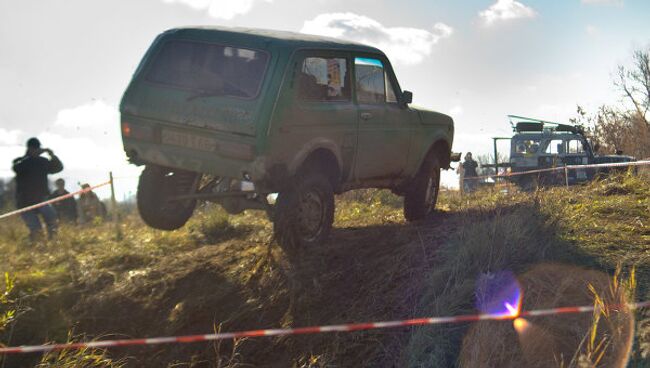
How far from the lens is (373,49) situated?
7.51 m

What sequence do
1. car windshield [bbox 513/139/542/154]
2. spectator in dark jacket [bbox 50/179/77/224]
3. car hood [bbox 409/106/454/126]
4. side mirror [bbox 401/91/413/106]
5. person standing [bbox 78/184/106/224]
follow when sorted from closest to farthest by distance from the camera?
side mirror [bbox 401/91/413/106] < car hood [bbox 409/106/454/126] < spectator in dark jacket [bbox 50/179/77/224] < person standing [bbox 78/184/106/224] < car windshield [bbox 513/139/542/154]

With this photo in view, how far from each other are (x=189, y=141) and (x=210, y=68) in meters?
0.69

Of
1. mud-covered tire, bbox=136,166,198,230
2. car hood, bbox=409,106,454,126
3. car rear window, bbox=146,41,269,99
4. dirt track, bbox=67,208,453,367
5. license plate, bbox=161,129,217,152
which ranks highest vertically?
car rear window, bbox=146,41,269,99

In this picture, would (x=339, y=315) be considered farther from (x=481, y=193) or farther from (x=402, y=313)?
(x=481, y=193)

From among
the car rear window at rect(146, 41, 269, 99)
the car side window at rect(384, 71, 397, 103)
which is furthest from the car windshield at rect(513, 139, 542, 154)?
the car rear window at rect(146, 41, 269, 99)

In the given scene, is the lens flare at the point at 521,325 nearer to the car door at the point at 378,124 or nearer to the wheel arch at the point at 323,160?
the wheel arch at the point at 323,160

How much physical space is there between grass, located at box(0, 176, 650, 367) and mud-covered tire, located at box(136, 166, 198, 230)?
0.47 metres

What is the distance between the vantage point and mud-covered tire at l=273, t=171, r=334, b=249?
6.30 m

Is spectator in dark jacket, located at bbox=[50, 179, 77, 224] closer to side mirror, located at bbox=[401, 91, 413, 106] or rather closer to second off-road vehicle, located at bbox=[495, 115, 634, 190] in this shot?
side mirror, located at bbox=[401, 91, 413, 106]

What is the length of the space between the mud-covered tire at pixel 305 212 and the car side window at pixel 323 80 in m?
0.72

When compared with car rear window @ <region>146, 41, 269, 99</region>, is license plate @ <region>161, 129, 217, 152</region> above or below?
below

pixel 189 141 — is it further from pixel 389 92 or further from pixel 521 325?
pixel 521 325

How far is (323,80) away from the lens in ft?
21.9

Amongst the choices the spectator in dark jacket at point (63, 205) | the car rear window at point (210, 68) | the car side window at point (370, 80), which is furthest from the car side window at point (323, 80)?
the spectator in dark jacket at point (63, 205)
